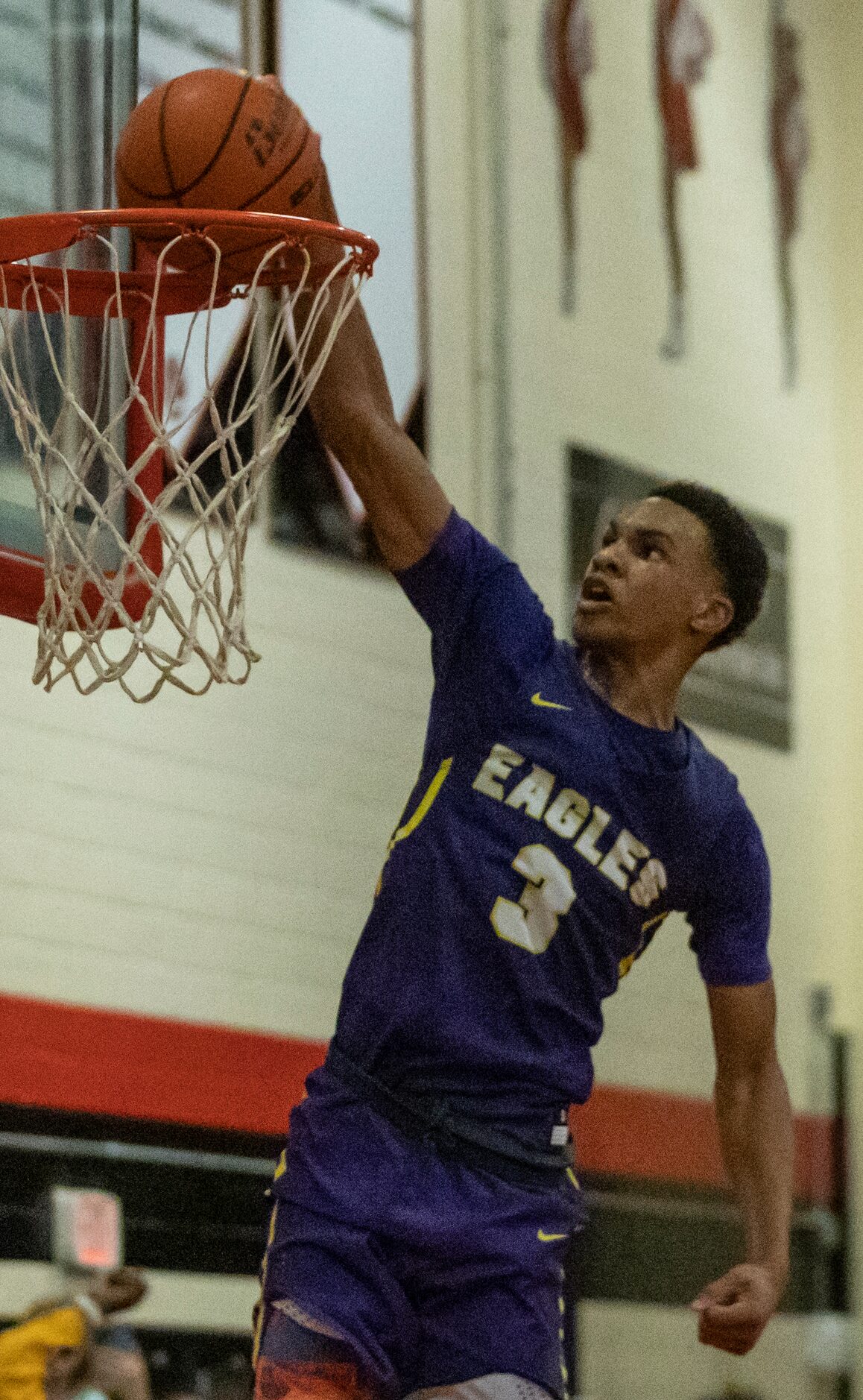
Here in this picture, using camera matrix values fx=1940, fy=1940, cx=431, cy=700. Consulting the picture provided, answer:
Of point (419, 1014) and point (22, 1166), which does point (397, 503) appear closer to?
point (419, 1014)

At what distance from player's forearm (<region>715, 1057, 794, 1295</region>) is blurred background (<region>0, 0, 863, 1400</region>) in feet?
5.67

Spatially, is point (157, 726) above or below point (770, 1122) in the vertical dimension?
above

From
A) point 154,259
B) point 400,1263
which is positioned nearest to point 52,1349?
point 400,1263

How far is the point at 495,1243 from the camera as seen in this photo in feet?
10.2

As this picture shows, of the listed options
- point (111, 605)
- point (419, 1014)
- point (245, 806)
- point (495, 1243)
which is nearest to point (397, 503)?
point (111, 605)

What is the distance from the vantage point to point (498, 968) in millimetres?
3188

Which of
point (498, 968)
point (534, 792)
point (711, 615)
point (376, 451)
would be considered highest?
point (376, 451)

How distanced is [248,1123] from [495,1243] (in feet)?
7.48

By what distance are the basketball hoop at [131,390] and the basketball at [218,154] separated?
42mm

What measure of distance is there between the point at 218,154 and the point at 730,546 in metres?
1.22

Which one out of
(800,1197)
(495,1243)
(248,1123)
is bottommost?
(800,1197)

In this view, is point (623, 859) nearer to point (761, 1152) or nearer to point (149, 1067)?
point (761, 1152)

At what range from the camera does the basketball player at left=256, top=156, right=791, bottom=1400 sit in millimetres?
3062

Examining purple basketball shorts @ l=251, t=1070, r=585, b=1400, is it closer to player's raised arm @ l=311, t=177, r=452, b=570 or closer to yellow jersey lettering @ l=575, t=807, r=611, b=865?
yellow jersey lettering @ l=575, t=807, r=611, b=865
